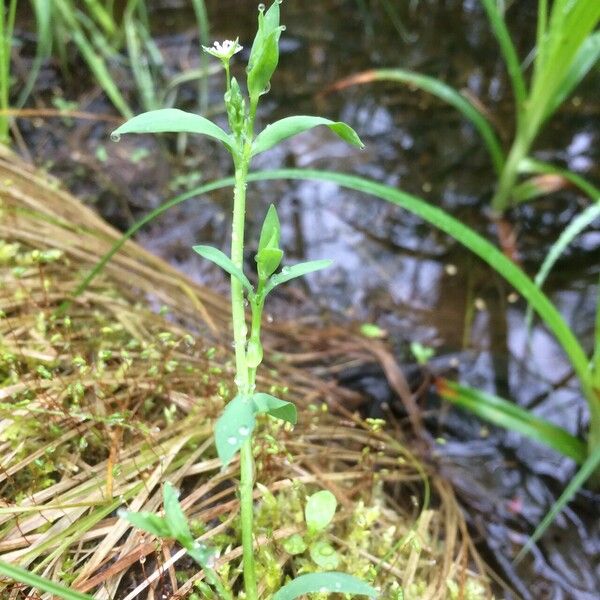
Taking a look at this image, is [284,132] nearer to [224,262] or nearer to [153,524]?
[224,262]

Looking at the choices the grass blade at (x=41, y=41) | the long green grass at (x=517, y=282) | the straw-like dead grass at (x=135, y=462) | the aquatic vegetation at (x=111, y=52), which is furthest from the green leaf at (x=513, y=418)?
the grass blade at (x=41, y=41)

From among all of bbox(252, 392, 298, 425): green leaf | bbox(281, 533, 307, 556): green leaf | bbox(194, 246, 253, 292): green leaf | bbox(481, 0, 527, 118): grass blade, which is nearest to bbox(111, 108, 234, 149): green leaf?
bbox(194, 246, 253, 292): green leaf

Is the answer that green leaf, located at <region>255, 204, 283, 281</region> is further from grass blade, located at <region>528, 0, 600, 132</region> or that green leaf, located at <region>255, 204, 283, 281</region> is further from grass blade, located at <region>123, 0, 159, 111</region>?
grass blade, located at <region>123, 0, 159, 111</region>

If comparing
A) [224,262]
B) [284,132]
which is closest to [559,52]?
[284,132]

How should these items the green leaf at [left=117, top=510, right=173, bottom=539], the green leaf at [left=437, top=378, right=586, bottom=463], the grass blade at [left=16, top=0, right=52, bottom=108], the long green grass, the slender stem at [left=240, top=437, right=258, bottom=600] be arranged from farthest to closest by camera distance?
1. the grass blade at [left=16, top=0, right=52, bottom=108]
2. the green leaf at [left=437, top=378, right=586, bottom=463]
3. the long green grass
4. the slender stem at [left=240, top=437, right=258, bottom=600]
5. the green leaf at [left=117, top=510, right=173, bottom=539]

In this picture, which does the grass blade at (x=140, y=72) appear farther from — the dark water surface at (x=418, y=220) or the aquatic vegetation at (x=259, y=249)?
the aquatic vegetation at (x=259, y=249)

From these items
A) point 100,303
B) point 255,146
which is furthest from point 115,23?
point 255,146
